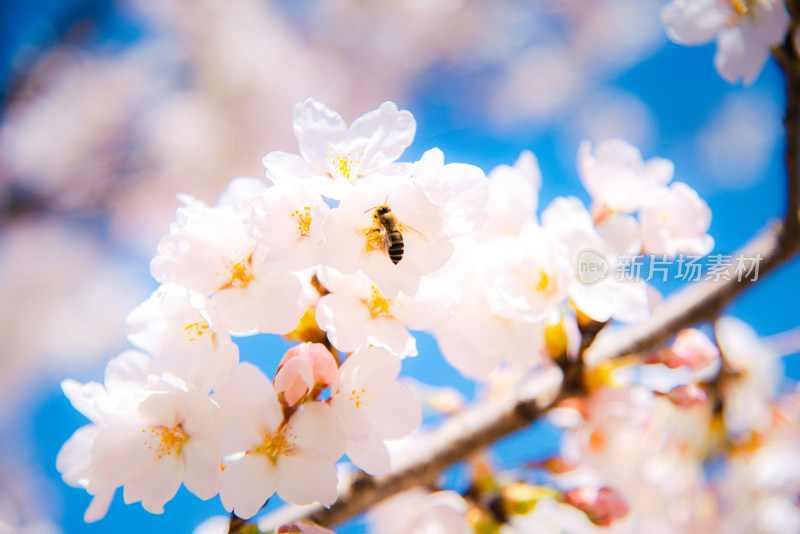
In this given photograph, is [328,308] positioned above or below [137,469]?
above

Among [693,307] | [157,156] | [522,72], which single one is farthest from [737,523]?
[522,72]

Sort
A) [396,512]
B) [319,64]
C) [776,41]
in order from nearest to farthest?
1. [776,41]
2. [396,512]
3. [319,64]

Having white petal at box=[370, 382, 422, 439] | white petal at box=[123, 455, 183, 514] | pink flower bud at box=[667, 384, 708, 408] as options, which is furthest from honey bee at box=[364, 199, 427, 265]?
pink flower bud at box=[667, 384, 708, 408]

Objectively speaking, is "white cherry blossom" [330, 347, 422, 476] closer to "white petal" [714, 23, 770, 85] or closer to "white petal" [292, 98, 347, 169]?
"white petal" [292, 98, 347, 169]

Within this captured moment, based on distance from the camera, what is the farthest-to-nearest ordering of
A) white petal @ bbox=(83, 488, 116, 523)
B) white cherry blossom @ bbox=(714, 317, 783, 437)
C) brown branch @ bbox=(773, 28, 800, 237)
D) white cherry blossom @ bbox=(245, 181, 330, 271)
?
white cherry blossom @ bbox=(714, 317, 783, 437) → brown branch @ bbox=(773, 28, 800, 237) → white petal @ bbox=(83, 488, 116, 523) → white cherry blossom @ bbox=(245, 181, 330, 271)

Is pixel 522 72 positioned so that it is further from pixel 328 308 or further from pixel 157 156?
pixel 328 308

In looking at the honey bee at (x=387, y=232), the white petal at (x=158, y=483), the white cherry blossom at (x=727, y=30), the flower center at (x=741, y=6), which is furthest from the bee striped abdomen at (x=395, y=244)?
the flower center at (x=741, y=6)

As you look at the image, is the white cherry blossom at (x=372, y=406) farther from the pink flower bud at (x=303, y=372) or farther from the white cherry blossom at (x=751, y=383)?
the white cherry blossom at (x=751, y=383)
